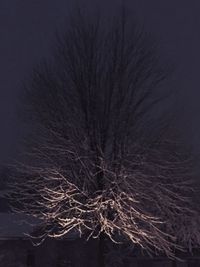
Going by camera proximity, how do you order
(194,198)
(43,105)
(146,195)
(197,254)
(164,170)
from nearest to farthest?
1. (146,195)
2. (164,170)
3. (43,105)
4. (194,198)
5. (197,254)

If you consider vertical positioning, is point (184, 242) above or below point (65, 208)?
above

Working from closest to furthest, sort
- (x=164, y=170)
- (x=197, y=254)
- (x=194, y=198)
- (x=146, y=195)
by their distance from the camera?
(x=146, y=195)
(x=164, y=170)
(x=194, y=198)
(x=197, y=254)

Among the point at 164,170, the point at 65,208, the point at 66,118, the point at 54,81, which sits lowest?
the point at 65,208

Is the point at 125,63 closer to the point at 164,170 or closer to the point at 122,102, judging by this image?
the point at 122,102

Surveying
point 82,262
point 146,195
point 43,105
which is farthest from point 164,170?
point 82,262

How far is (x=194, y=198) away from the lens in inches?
1336

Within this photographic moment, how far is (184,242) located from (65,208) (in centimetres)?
1582

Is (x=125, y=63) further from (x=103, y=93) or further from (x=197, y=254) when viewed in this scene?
(x=197, y=254)

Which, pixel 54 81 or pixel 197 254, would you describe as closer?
pixel 54 81

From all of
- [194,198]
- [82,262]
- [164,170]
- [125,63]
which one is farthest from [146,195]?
[82,262]

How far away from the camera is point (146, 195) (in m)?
20.6

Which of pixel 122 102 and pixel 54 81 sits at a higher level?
pixel 54 81

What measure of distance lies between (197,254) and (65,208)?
87.0 ft

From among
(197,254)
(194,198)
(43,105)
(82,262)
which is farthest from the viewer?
(197,254)
